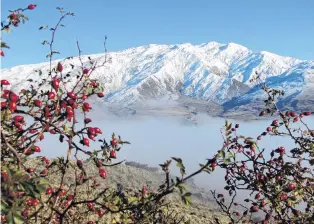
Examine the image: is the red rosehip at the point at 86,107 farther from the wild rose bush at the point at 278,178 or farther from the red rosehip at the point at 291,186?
the red rosehip at the point at 291,186

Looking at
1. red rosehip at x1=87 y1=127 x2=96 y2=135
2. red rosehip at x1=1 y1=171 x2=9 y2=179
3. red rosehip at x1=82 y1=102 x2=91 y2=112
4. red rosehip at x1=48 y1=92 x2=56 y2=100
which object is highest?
red rosehip at x1=82 y1=102 x2=91 y2=112

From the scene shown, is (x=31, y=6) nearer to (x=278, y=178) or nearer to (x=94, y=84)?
(x=94, y=84)

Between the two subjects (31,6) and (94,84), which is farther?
(31,6)

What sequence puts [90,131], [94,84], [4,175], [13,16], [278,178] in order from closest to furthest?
[4,175] < [90,131] < [94,84] < [13,16] < [278,178]

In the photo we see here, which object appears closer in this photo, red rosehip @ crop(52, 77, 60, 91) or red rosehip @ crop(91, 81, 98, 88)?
red rosehip @ crop(52, 77, 60, 91)

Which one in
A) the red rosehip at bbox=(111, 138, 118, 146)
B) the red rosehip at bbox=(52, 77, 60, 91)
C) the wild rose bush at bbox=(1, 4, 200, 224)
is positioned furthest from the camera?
the red rosehip at bbox=(111, 138, 118, 146)

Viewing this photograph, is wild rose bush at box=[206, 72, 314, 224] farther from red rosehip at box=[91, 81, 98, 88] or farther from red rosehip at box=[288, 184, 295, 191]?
red rosehip at box=[91, 81, 98, 88]

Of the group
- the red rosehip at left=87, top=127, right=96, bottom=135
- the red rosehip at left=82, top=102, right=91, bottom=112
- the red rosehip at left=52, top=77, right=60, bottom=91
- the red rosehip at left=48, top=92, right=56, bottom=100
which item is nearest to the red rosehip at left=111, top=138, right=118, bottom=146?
the red rosehip at left=82, top=102, right=91, bottom=112

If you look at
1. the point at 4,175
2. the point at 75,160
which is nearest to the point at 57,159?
the point at 75,160

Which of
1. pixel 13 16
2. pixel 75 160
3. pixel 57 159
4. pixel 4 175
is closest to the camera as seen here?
pixel 4 175

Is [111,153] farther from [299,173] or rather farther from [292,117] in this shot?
[292,117]

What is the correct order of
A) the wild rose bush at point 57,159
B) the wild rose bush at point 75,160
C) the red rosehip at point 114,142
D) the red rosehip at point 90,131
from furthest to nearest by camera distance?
the red rosehip at point 114,142 < the red rosehip at point 90,131 < the wild rose bush at point 75,160 < the wild rose bush at point 57,159

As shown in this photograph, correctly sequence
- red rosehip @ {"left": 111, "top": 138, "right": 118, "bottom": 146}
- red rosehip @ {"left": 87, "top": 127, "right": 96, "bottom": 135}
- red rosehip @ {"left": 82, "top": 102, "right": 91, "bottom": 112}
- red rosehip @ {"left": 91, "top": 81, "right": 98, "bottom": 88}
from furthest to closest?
red rosehip @ {"left": 91, "top": 81, "right": 98, "bottom": 88}
red rosehip @ {"left": 111, "top": 138, "right": 118, "bottom": 146}
red rosehip @ {"left": 82, "top": 102, "right": 91, "bottom": 112}
red rosehip @ {"left": 87, "top": 127, "right": 96, "bottom": 135}

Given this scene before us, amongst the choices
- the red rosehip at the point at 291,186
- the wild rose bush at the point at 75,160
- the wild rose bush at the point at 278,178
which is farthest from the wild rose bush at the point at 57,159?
the red rosehip at the point at 291,186
